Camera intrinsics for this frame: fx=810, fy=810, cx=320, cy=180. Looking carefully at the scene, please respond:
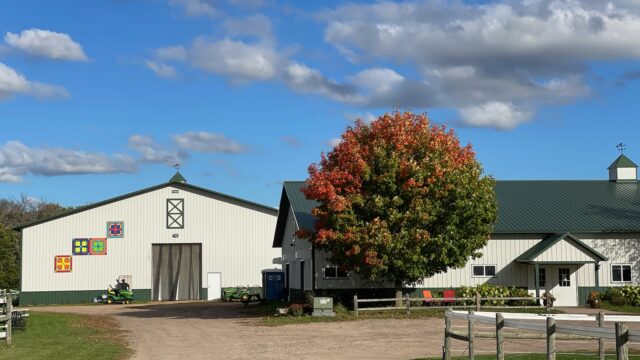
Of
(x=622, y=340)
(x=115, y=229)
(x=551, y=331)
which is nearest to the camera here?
(x=622, y=340)

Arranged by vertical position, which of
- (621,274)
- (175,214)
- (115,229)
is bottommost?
(621,274)

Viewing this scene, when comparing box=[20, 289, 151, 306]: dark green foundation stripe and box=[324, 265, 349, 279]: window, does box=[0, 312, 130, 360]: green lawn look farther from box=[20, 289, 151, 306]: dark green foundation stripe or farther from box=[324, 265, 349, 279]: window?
box=[20, 289, 151, 306]: dark green foundation stripe

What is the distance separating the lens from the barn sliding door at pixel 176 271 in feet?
177

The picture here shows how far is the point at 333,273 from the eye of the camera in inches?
1528

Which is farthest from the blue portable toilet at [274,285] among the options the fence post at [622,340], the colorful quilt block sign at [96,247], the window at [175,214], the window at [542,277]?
the fence post at [622,340]

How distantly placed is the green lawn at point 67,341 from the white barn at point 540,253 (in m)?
10.9

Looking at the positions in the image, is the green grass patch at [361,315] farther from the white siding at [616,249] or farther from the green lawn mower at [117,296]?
the green lawn mower at [117,296]

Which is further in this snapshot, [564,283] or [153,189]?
[153,189]

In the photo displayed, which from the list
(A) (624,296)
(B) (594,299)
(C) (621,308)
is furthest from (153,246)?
(C) (621,308)

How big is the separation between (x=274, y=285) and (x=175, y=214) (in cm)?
1066

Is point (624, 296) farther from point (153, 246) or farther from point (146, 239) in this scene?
point (146, 239)

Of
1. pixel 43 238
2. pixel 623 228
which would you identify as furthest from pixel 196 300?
pixel 623 228

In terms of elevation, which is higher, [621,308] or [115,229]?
[115,229]

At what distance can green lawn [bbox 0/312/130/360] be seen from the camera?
822 inches
